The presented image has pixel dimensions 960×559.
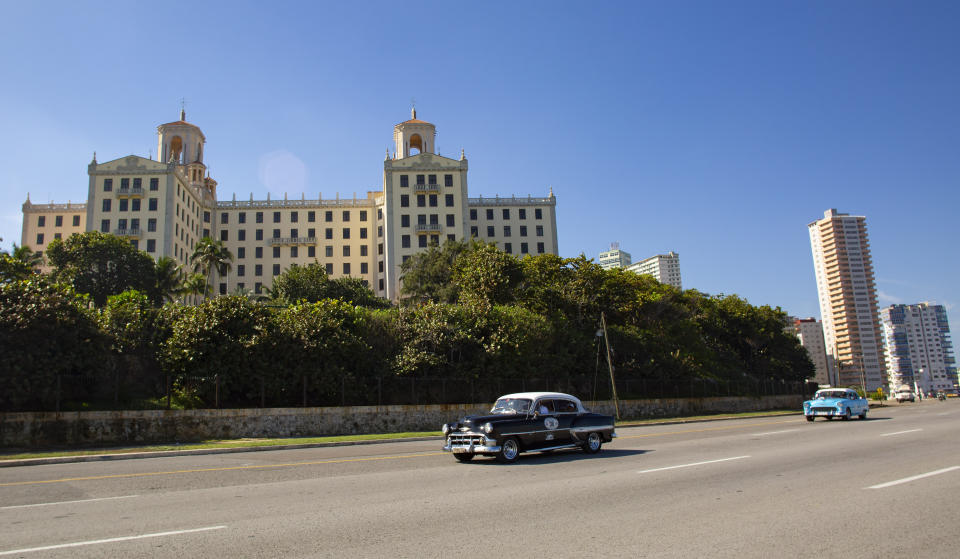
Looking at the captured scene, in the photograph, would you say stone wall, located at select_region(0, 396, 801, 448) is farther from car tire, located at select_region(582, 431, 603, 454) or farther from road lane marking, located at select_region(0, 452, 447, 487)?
car tire, located at select_region(582, 431, 603, 454)

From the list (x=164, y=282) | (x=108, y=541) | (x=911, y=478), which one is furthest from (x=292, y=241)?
(x=108, y=541)

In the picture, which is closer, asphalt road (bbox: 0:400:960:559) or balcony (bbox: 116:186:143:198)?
asphalt road (bbox: 0:400:960:559)

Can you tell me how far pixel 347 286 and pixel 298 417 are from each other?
42782 millimetres

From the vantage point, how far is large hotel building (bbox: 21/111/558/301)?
Result: 82.6m

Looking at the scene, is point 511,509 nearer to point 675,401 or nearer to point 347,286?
point 675,401

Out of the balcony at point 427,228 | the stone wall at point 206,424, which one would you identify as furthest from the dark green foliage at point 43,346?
the balcony at point 427,228

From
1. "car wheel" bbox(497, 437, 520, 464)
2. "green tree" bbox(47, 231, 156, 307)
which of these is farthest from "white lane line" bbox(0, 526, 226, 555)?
"green tree" bbox(47, 231, 156, 307)

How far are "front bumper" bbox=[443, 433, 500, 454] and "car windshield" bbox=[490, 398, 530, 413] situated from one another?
4.28 feet

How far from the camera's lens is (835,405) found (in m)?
28.2

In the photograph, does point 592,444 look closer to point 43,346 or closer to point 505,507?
point 505,507

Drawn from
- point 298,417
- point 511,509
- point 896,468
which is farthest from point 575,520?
point 298,417

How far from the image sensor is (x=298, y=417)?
92.8 ft

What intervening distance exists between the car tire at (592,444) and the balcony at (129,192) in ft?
267

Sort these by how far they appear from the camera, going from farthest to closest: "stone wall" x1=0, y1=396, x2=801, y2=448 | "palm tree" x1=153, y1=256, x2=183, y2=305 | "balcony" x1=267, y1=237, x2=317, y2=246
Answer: "balcony" x1=267, y1=237, x2=317, y2=246
"palm tree" x1=153, y1=256, x2=183, y2=305
"stone wall" x1=0, y1=396, x2=801, y2=448
